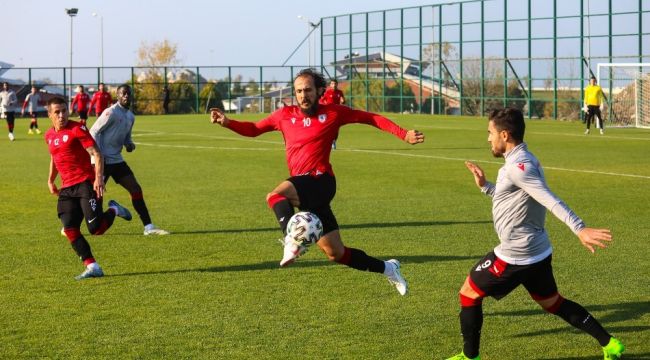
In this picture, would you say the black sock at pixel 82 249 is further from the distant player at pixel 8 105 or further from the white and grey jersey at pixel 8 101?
the white and grey jersey at pixel 8 101

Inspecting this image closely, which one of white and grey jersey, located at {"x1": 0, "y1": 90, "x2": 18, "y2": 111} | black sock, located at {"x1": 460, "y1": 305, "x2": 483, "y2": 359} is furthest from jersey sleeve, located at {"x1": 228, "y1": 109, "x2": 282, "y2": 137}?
white and grey jersey, located at {"x1": 0, "y1": 90, "x2": 18, "y2": 111}

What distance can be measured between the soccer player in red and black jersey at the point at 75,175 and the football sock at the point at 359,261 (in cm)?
293

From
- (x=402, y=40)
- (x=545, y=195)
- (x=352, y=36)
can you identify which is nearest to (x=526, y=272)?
(x=545, y=195)

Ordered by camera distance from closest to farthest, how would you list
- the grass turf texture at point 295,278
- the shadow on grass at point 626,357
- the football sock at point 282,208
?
1. the shadow on grass at point 626,357
2. the grass turf texture at point 295,278
3. the football sock at point 282,208

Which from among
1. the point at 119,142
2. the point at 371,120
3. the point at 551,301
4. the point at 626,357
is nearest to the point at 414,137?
the point at 371,120

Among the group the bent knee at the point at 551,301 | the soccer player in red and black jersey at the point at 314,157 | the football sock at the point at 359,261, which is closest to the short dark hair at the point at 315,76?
the soccer player in red and black jersey at the point at 314,157

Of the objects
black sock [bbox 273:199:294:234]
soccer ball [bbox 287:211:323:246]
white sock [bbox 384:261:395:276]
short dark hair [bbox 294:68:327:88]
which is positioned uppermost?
short dark hair [bbox 294:68:327:88]

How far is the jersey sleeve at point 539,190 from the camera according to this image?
242 inches

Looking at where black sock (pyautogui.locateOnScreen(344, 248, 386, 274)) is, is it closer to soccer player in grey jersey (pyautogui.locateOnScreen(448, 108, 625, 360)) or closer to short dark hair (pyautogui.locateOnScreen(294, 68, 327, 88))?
short dark hair (pyautogui.locateOnScreen(294, 68, 327, 88))

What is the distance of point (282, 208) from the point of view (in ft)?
27.6

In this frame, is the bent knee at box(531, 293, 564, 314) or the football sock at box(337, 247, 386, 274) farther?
the football sock at box(337, 247, 386, 274)

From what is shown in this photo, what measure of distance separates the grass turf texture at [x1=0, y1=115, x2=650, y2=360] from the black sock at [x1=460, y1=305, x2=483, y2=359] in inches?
18.2

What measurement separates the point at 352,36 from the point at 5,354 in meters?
58.2

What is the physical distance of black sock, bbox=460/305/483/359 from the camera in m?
6.84
